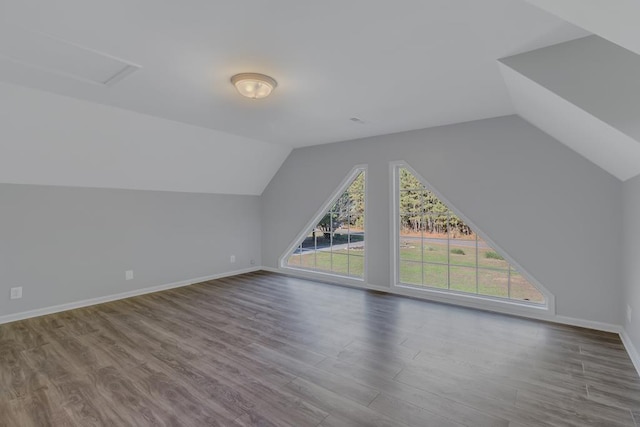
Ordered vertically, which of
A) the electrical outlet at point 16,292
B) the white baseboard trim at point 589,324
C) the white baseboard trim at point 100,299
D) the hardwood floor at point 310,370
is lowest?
the hardwood floor at point 310,370

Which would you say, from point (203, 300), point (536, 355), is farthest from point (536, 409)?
point (203, 300)

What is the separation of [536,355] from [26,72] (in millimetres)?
5110

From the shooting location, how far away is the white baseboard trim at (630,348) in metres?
2.41

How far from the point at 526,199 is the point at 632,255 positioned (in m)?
1.12

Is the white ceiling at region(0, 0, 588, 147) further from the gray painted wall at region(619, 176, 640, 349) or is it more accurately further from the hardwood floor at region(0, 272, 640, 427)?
the hardwood floor at region(0, 272, 640, 427)

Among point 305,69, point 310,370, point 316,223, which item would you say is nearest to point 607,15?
point 305,69

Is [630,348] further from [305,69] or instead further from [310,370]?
[305,69]

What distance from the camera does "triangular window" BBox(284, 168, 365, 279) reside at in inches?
203

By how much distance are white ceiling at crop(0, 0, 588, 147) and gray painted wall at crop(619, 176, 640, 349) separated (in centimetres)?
142

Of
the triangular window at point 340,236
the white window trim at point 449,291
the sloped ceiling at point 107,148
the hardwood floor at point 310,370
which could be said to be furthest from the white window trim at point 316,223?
the sloped ceiling at point 107,148

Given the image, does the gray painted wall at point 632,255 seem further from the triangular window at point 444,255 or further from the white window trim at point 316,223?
the white window trim at point 316,223

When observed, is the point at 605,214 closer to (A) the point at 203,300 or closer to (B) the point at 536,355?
(B) the point at 536,355

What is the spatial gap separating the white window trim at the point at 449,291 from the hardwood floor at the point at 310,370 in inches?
8.9

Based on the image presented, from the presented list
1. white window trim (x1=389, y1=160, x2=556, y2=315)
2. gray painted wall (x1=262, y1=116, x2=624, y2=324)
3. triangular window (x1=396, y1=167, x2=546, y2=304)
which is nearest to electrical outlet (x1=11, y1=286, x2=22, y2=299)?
gray painted wall (x1=262, y1=116, x2=624, y2=324)
